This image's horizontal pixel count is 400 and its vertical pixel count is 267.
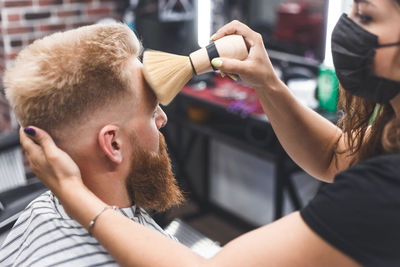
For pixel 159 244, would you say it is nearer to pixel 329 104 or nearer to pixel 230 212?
pixel 329 104

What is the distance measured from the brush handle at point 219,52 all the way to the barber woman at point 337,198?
0.10 ft

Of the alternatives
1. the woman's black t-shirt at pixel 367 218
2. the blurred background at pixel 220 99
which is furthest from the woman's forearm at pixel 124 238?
the blurred background at pixel 220 99

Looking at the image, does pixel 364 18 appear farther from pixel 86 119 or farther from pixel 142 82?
pixel 86 119

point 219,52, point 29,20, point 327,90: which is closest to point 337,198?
point 219,52

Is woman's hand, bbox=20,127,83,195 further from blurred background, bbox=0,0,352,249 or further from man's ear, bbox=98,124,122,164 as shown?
blurred background, bbox=0,0,352,249

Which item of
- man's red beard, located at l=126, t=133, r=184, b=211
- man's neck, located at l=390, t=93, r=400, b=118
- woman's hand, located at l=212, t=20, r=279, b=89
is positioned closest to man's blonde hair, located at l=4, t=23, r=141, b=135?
man's red beard, located at l=126, t=133, r=184, b=211

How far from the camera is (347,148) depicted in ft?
4.39

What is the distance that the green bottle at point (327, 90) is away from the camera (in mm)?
2471

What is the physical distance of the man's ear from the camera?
1.17 metres

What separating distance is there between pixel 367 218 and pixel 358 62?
378mm

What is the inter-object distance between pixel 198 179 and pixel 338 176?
3.03 meters

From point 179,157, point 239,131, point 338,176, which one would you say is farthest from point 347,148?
point 179,157

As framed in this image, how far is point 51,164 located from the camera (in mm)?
1006

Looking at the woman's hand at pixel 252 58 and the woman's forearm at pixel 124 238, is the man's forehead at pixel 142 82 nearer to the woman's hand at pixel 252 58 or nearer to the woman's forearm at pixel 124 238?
the woman's hand at pixel 252 58
